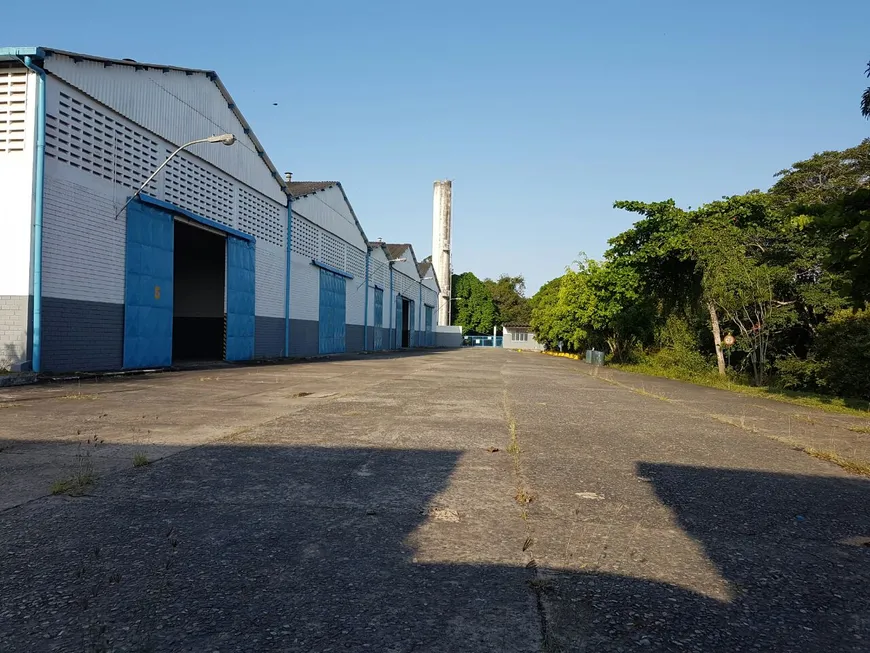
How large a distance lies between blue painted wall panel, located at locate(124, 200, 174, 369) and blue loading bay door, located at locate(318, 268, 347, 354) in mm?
13127

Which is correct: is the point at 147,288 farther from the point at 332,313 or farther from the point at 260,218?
the point at 332,313

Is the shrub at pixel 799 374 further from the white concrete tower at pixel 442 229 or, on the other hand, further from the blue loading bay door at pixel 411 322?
the white concrete tower at pixel 442 229

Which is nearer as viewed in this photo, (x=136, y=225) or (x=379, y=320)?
(x=136, y=225)

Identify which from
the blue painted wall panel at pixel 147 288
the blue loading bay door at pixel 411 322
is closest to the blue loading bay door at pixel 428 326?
the blue loading bay door at pixel 411 322

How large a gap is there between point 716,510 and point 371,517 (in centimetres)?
228

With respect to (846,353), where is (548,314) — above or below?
above

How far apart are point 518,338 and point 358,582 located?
90.2 m

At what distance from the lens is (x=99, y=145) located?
14.1m

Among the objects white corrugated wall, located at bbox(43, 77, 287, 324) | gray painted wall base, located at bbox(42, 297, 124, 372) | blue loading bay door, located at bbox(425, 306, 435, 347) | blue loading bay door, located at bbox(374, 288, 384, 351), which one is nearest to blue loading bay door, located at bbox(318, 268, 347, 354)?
blue loading bay door, located at bbox(374, 288, 384, 351)

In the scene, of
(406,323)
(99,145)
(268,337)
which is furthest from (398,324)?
(99,145)

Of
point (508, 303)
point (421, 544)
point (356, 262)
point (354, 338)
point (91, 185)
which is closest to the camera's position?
point (421, 544)

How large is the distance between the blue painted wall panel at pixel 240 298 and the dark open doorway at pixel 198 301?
2.81m

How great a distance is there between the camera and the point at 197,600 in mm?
2338

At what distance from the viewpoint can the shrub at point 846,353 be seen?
50.9ft
